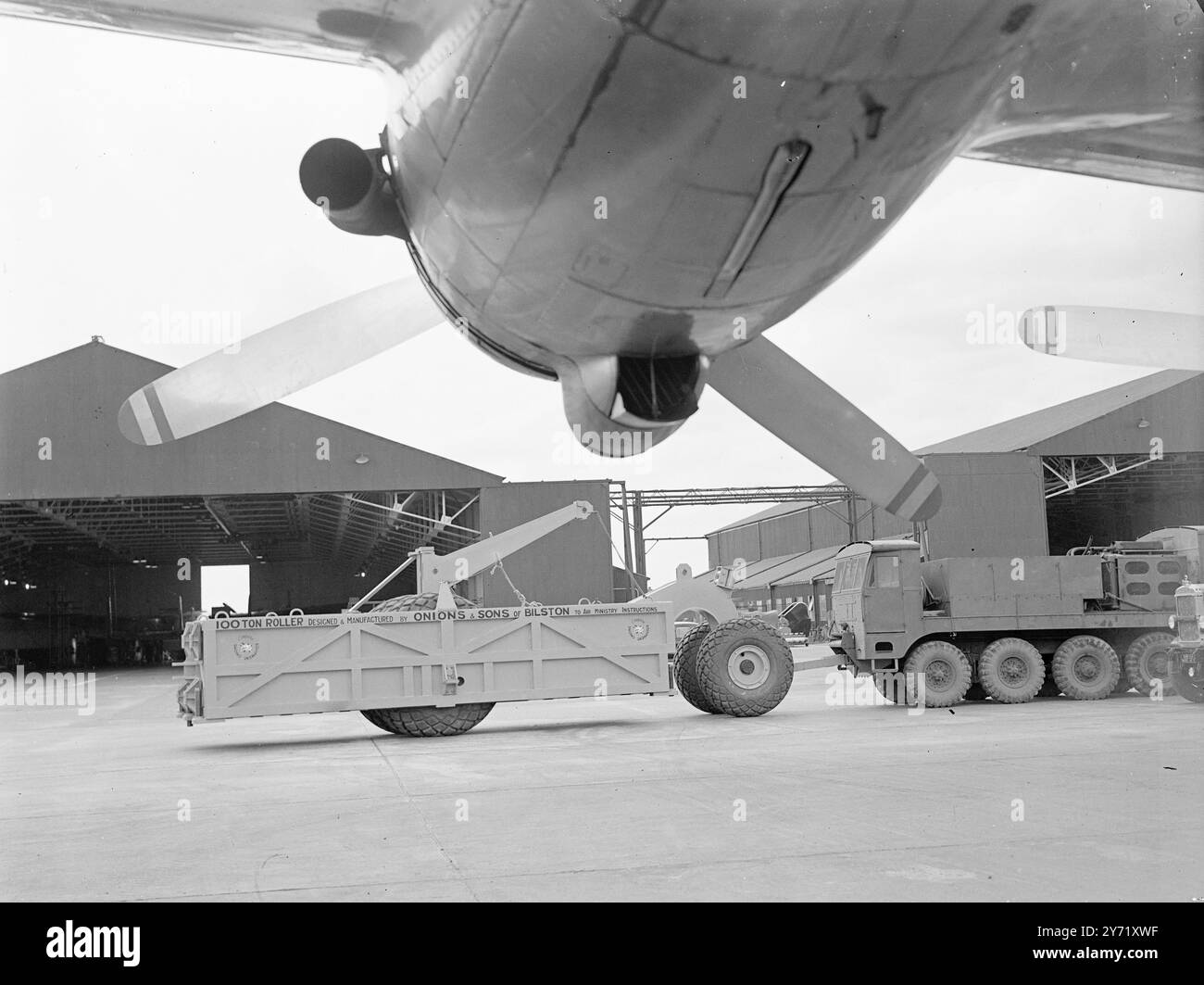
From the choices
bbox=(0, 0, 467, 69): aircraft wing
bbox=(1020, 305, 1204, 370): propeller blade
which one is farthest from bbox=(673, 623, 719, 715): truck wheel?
bbox=(0, 0, 467, 69): aircraft wing

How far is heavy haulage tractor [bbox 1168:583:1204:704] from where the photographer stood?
43.4 ft

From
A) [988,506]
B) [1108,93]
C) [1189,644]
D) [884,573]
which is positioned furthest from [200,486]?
[1108,93]

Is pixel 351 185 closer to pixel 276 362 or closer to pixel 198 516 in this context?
pixel 276 362

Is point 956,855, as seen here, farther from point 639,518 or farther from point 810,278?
point 810,278

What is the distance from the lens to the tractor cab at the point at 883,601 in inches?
579

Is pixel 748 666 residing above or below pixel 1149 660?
above

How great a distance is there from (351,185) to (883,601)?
13.3 metres

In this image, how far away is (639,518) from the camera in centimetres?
413

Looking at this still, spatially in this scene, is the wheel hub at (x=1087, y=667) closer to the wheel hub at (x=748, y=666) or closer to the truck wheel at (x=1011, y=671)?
the truck wheel at (x=1011, y=671)

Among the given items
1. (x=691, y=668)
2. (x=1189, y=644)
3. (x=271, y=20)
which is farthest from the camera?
(x=691, y=668)

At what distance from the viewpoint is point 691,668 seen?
13.8 metres

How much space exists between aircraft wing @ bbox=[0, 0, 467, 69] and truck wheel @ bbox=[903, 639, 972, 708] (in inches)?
540

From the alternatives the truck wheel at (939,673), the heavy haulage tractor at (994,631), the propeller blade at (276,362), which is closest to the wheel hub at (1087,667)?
the heavy haulage tractor at (994,631)

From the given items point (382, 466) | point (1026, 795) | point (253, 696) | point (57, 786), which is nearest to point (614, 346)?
point (1026, 795)
